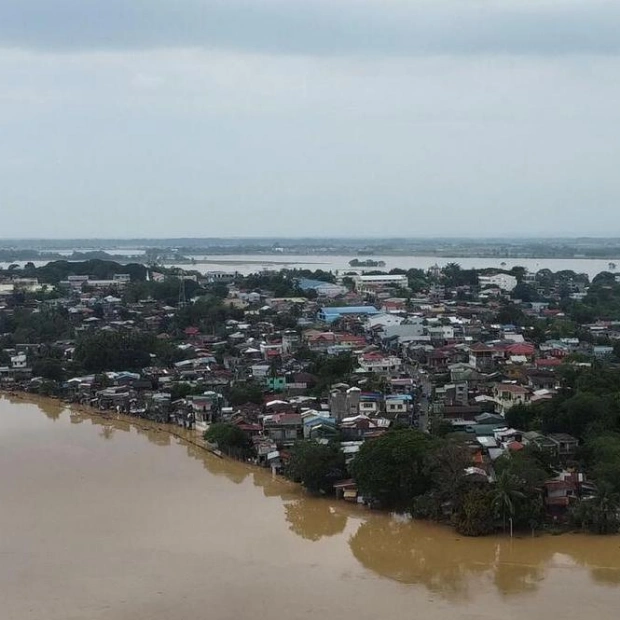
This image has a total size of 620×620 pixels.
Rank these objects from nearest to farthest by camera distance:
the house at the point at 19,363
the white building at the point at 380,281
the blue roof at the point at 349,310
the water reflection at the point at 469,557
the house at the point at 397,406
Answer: the water reflection at the point at 469,557 < the house at the point at 397,406 < the house at the point at 19,363 < the blue roof at the point at 349,310 < the white building at the point at 380,281

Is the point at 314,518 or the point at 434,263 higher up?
the point at 434,263

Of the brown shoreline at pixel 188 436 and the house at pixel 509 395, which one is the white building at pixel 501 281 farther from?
the brown shoreline at pixel 188 436

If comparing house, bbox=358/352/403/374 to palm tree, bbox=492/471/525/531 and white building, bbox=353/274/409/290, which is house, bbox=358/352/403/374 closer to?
palm tree, bbox=492/471/525/531

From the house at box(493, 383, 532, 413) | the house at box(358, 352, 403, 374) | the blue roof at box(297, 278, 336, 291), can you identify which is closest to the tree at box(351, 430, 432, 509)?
the house at box(493, 383, 532, 413)

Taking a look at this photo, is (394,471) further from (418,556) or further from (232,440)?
(232,440)

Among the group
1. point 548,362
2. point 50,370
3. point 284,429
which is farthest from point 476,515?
point 50,370

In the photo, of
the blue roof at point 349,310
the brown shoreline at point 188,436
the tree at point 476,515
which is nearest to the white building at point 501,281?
the blue roof at point 349,310

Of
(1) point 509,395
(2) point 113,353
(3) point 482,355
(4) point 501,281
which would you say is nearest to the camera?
(1) point 509,395
